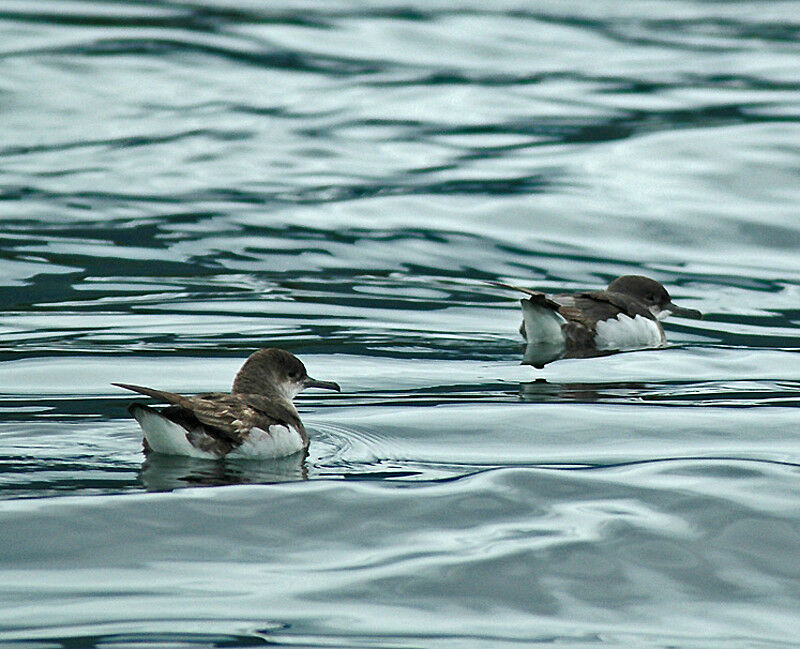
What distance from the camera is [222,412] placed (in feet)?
27.1

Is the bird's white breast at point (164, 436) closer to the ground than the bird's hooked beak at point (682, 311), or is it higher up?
closer to the ground

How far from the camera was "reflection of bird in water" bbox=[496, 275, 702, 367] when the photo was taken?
12.2 metres

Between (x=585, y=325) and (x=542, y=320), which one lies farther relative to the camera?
(x=585, y=325)

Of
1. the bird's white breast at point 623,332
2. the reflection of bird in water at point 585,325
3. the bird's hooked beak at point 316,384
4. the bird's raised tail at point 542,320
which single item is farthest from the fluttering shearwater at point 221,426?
the bird's white breast at point 623,332

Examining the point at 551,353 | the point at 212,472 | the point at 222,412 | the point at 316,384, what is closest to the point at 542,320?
the point at 551,353

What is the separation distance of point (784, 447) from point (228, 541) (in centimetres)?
354

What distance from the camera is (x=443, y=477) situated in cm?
809

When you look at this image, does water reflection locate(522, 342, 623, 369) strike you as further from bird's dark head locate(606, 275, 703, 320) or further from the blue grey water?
bird's dark head locate(606, 275, 703, 320)

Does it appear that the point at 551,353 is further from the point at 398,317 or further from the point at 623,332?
the point at 398,317

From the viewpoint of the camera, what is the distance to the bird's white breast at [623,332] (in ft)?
41.2

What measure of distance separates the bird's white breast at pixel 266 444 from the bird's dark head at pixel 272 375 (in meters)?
0.69

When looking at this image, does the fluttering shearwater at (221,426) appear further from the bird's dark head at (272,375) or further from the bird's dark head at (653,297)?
the bird's dark head at (653,297)

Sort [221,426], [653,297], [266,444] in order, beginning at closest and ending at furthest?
1. [221,426]
2. [266,444]
3. [653,297]

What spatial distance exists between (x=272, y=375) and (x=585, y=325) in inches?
158
